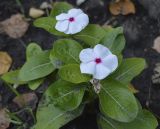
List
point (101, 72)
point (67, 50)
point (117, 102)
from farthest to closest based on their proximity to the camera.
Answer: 1. point (67, 50)
2. point (117, 102)
3. point (101, 72)

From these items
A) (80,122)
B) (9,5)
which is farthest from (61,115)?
(9,5)

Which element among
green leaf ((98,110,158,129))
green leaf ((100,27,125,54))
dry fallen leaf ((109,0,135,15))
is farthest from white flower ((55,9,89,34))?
dry fallen leaf ((109,0,135,15))

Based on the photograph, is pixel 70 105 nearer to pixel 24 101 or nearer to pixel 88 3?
→ pixel 24 101

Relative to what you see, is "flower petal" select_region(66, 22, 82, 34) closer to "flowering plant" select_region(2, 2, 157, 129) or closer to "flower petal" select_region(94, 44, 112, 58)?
"flowering plant" select_region(2, 2, 157, 129)

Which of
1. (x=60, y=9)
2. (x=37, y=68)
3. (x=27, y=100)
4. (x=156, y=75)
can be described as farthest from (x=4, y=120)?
(x=156, y=75)

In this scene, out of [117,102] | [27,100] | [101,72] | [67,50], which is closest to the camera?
[101,72]

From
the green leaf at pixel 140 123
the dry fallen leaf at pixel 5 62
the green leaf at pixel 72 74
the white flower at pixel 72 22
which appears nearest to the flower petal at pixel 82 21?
the white flower at pixel 72 22

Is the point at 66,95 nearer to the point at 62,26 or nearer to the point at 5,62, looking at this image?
the point at 62,26
